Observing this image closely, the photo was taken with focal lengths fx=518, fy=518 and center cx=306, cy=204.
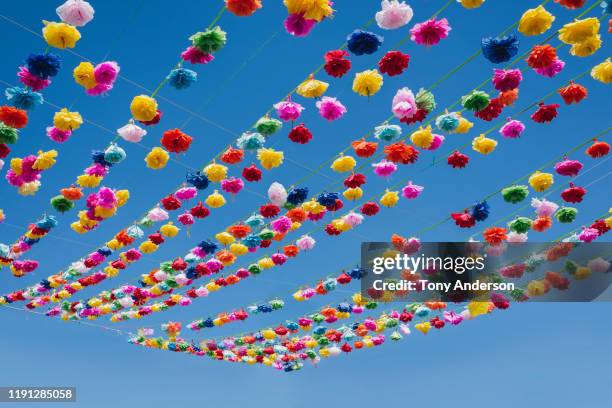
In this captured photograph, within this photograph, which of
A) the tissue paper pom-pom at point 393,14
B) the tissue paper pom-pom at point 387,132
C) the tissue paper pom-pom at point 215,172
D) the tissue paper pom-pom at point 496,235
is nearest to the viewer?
the tissue paper pom-pom at point 393,14

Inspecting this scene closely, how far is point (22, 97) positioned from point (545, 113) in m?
6.03

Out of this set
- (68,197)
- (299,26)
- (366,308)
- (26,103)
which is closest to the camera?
(299,26)

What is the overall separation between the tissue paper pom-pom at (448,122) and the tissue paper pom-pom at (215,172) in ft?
9.79

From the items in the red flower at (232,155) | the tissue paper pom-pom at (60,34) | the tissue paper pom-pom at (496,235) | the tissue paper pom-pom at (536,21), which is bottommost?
the tissue paper pom-pom at (496,235)

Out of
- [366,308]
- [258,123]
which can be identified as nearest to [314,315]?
[366,308]

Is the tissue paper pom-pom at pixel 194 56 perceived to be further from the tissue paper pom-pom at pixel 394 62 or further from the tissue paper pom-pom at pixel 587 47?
the tissue paper pom-pom at pixel 587 47

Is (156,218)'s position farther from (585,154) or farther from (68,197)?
(585,154)

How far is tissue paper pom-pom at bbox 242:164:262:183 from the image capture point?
731cm

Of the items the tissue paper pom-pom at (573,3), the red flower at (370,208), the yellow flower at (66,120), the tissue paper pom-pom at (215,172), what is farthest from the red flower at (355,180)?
the yellow flower at (66,120)

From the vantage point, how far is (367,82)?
224 inches

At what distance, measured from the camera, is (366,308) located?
37.6 ft

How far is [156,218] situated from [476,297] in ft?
18.9

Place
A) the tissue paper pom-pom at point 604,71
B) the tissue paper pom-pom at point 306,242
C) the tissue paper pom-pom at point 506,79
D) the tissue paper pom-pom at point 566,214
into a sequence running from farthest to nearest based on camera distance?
the tissue paper pom-pom at point 306,242 < the tissue paper pom-pom at point 566,214 < the tissue paper pom-pom at point 506,79 < the tissue paper pom-pom at point 604,71

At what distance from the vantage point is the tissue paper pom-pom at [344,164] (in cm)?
689
